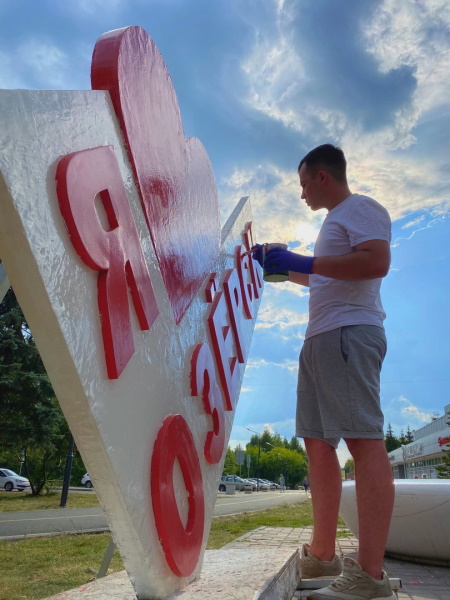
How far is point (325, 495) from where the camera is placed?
7.10 feet

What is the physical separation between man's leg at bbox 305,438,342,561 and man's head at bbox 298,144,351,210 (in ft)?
3.43

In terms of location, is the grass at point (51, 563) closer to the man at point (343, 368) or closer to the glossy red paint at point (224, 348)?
the glossy red paint at point (224, 348)

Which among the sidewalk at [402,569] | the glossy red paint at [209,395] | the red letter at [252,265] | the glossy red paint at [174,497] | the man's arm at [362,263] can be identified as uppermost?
the red letter at [252,265]

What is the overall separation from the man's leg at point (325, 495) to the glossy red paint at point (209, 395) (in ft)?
1.28

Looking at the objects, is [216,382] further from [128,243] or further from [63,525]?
[63,525]

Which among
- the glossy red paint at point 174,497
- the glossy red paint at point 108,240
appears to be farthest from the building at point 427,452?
the glossy red paint at point 108,240

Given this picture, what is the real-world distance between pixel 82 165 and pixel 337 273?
1.07m

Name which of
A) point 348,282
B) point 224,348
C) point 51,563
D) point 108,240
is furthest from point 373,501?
point 51,563

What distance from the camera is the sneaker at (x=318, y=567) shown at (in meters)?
2.13

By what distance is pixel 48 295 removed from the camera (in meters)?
1.14

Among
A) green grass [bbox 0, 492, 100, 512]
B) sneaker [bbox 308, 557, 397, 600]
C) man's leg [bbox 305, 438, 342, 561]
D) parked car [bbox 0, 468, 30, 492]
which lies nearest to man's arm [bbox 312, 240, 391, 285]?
man's leg [bbox 305, 438, 342, 561]

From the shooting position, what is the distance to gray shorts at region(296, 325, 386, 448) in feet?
6.23

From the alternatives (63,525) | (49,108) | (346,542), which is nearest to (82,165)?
(49,108)

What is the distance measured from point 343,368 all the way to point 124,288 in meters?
0.93
